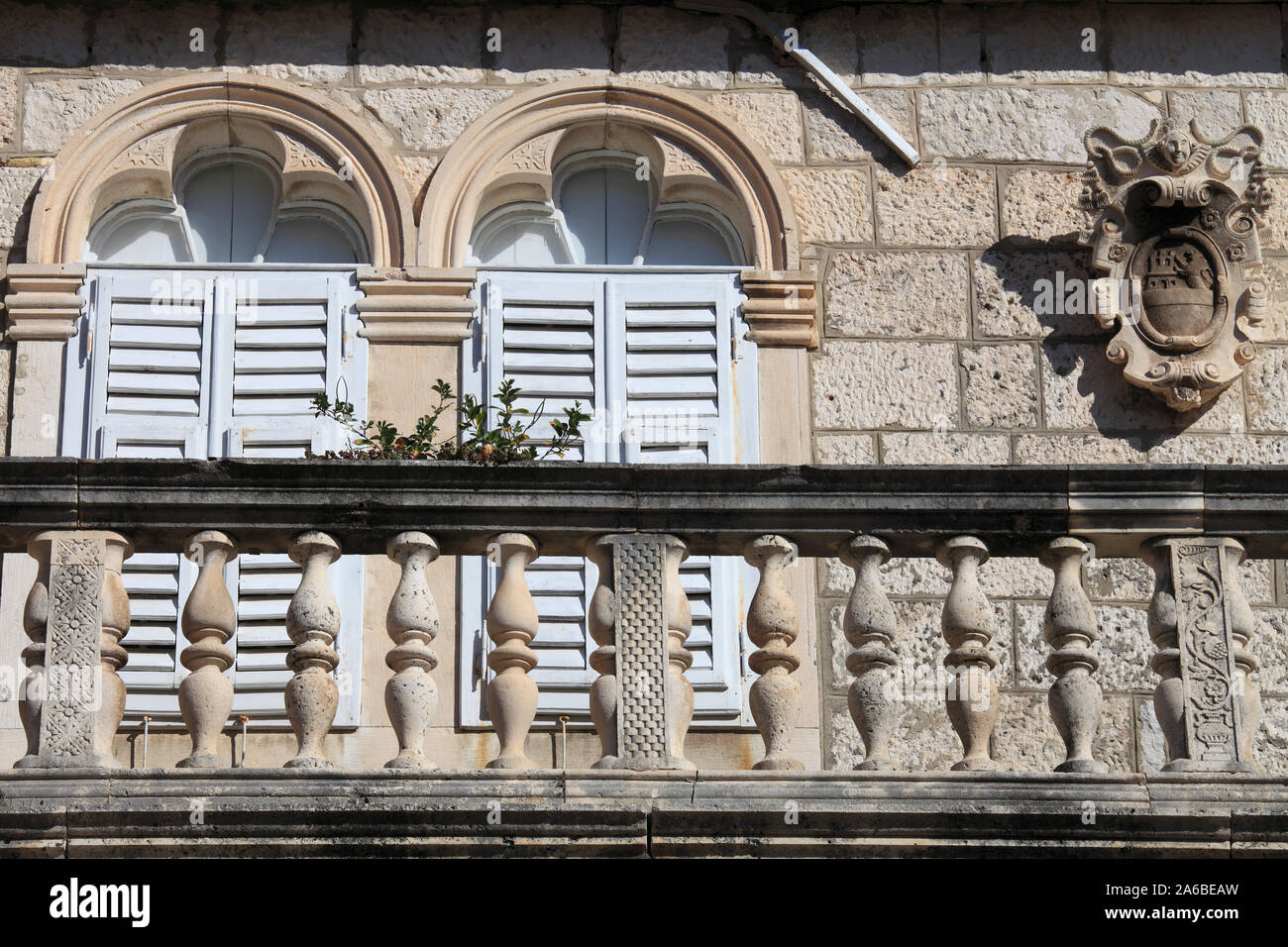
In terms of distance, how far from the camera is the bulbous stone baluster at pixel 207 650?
760cm

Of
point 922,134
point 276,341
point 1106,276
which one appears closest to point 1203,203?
point 1106,276

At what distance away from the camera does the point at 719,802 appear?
291 inches

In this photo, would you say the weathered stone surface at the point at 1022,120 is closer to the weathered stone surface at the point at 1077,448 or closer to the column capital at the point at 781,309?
the column capital at the point at 781,309

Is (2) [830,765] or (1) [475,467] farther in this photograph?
(2) [830,765]

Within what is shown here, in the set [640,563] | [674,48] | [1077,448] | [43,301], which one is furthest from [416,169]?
[640,563]

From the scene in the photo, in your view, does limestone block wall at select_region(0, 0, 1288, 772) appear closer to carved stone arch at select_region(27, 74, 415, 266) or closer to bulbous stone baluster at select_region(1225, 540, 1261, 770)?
carved stone arch at select_region(27, 74, 415, 266)

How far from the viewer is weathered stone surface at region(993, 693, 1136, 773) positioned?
962 cm

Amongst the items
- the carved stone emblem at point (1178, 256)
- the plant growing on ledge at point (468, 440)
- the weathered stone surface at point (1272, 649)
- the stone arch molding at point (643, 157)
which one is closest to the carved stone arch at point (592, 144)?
the stone arch molding at point (643, 157)

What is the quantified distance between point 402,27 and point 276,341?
1.53 m

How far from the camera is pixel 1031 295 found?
10430 millimetres

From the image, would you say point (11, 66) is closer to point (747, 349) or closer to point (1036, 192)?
point (747, 349)

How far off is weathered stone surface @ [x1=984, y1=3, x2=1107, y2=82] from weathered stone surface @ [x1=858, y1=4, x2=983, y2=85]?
10 centimetres

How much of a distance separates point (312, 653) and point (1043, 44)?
4.84 metres

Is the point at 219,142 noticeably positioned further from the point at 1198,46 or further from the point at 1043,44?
the point at 1198,46
